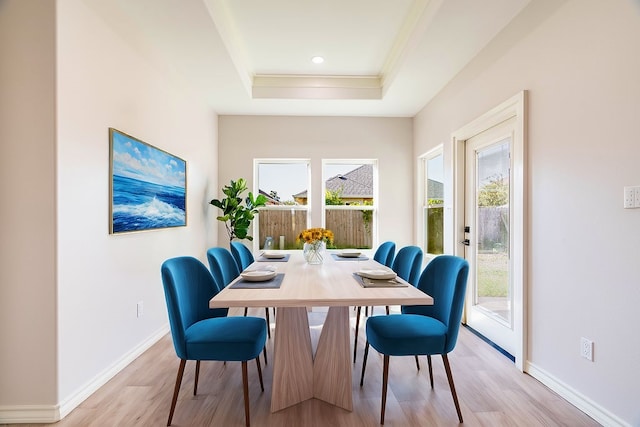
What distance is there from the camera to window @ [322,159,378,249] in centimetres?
493

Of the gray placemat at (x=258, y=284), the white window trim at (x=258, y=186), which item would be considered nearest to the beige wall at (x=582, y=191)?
the gray placemat at (x=258, y=284)

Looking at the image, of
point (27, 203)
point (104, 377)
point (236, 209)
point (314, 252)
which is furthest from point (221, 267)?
Result: point (236, 209)

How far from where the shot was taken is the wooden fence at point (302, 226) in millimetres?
4922

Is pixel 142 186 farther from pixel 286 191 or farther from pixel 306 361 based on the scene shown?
pixel 286 191

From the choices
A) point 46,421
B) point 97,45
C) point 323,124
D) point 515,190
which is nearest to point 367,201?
point 323,124

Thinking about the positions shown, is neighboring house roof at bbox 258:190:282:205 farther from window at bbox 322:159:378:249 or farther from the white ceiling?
the white ceiling

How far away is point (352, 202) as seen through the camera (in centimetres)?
495

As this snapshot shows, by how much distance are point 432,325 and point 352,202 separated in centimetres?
314

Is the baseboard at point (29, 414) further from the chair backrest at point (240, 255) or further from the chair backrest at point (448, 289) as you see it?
the chair backrest at point (448, 289)

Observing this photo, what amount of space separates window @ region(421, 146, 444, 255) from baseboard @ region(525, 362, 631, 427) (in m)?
1.84

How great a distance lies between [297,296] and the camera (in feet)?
5.16

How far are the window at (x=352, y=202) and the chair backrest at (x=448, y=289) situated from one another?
275 cm

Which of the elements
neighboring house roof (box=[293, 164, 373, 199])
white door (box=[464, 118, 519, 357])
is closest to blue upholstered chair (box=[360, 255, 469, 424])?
white door (box=[464, 118, 519, 357])

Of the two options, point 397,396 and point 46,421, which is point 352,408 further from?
point 46,421
